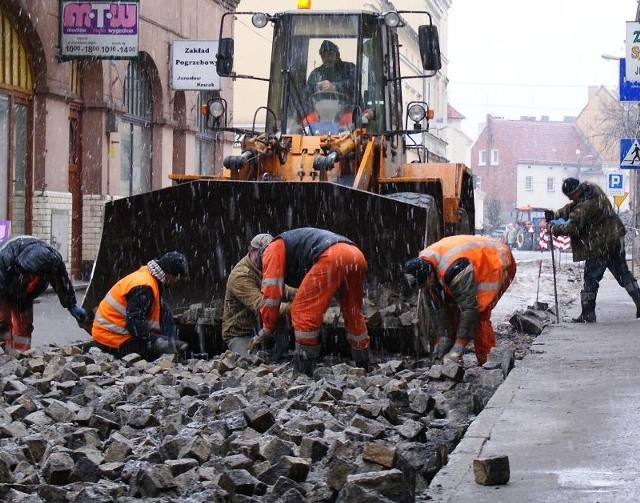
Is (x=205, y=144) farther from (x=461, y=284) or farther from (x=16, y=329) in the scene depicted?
(x=461, y=284)

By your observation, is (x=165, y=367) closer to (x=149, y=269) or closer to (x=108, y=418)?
(x=149, y=269)

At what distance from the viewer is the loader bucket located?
11.1 m

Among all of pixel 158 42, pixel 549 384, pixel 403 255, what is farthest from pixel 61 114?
pixel 549 384

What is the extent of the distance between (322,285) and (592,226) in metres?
4.97

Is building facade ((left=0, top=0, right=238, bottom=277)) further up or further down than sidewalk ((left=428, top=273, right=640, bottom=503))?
further up

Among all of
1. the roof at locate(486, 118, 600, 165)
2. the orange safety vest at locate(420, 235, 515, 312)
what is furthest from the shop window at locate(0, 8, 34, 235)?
the roof at locate(486, 118, 600, 165)

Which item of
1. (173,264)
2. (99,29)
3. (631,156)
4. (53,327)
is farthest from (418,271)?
(631,156)

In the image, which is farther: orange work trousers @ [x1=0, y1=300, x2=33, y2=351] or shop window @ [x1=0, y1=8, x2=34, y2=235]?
shop window @ [x1=0, y1=8, x2=34, y2=235]

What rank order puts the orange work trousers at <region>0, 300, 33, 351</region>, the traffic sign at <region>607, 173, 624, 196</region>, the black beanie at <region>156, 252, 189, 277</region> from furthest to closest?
the traffic sign at <region>607, 173, 624, 196</region> → the orange work trousers at <region>0, 300, 33, 351</region> → the black beanie at <region>156, 252, 189, 277</region>

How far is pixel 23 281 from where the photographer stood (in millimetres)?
10031

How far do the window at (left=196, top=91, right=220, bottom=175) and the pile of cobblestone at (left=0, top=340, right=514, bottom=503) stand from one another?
59.8ft

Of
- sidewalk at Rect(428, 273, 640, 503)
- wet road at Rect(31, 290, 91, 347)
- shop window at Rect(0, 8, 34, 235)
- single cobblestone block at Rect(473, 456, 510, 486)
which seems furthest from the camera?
shop window at Rect(0, 8, 34, 235)

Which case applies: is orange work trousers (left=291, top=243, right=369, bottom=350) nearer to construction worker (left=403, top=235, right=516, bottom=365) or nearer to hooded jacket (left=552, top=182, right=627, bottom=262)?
construction worker (left=403, top=235, right=516, bottom=365)

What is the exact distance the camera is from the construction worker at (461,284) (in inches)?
375
